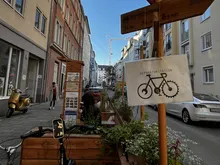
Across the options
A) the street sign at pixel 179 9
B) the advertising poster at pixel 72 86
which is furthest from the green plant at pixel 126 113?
the street sign at pixel 179 9

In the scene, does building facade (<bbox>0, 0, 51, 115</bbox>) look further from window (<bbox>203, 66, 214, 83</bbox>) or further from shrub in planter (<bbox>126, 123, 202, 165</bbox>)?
window (<bbox>203, 66, 214, 83</bbox>)

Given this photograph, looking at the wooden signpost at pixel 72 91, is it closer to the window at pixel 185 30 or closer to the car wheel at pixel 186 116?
the car wheel at pixel 186 116

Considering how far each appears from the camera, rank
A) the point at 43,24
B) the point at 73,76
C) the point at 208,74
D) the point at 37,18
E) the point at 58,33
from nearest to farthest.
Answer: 1. the point at 73,76
2. the point at 37,18
3. the point at 43,24
4. the point at 208,74
5. the point at 58,33

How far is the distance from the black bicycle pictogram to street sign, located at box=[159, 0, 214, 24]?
573mm

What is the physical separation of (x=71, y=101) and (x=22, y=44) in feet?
20.6

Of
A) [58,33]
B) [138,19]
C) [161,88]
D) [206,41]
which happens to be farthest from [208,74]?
[161,88]

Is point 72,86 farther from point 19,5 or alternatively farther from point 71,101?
point 19,5

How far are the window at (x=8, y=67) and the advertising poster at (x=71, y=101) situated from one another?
500 centimetres

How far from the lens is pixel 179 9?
159 cm

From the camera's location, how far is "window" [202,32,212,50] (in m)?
14.9

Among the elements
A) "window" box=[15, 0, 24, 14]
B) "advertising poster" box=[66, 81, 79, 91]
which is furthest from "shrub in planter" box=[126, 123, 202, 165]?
"window" box=[15, 0, 24, 14]

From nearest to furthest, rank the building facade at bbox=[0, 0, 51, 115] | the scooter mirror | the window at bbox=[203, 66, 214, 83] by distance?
the scooter mirror
the building facade at bbox=[0, 0, 51, 115]
the window at bbox=[203, 66, 214, 83]

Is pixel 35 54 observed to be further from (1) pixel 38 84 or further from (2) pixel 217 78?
(2) pixel 217 78

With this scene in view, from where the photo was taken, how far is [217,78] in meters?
13.3
